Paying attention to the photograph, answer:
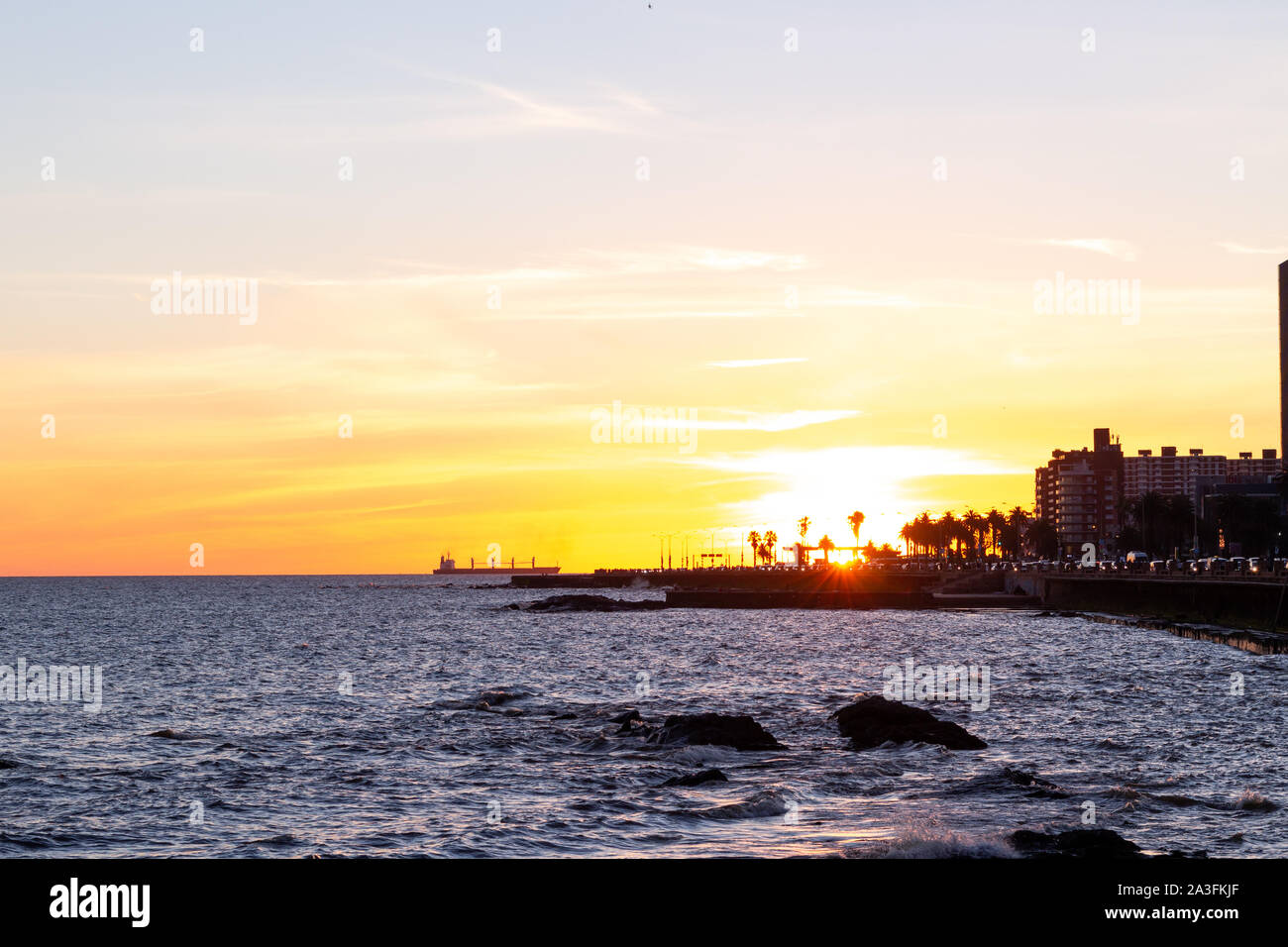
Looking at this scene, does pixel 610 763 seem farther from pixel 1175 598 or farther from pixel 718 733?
pixel 1175 598

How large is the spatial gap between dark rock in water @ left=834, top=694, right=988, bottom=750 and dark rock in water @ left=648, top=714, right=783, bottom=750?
2.51 meters

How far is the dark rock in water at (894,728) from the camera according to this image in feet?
116

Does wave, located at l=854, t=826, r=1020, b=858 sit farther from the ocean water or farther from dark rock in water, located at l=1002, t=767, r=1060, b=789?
dark rock in water, located at l=1002, t=767, r=1060, b=789

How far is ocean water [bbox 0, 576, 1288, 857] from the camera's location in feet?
77.4

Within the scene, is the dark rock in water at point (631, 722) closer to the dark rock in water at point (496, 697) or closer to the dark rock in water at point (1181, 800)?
the dark rock in water at point (496, 697)

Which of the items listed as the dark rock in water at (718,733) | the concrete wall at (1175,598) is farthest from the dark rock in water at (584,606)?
the dark rock in water at (718,733)

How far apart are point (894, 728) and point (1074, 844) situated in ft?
54.2

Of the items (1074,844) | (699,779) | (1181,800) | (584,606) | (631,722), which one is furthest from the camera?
(584,606)

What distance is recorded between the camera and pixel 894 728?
3631 cm

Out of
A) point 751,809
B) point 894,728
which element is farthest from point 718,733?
point 751,809

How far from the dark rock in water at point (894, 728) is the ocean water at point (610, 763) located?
2.02ft

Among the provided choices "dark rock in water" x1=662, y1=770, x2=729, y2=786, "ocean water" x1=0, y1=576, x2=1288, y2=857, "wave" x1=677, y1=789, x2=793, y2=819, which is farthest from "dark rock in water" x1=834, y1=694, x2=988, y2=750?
"wave" x1=677, y1=789, x2=793, y2=819

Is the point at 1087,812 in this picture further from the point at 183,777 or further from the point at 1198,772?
the point at 183,777

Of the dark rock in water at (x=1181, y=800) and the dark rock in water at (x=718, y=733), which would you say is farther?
the dark rock in water at (x=718, y=733)
